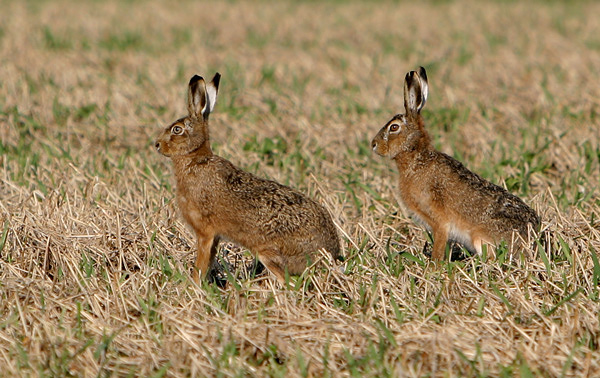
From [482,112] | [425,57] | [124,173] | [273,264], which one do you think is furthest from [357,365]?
[425,57]

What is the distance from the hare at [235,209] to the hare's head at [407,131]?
3.14 feet

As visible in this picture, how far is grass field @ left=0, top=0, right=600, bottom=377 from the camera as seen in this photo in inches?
158

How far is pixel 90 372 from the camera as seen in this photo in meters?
3.84

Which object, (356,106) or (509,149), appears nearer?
(509,149)

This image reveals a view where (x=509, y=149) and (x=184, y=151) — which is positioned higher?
(x=184, y=151)

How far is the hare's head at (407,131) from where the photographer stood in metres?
5.83

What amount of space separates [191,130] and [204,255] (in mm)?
857

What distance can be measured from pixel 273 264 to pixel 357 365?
46.2 inches

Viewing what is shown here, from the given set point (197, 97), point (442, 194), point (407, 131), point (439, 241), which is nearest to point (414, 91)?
point (407, 131)

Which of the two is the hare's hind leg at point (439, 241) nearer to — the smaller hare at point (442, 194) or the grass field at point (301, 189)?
the smaller hare at point (442, 194)

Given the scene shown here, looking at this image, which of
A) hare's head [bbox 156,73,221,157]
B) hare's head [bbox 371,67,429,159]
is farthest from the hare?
hare's head [bbox 371,67,429,159]

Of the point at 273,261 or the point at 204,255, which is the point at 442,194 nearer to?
the point at 273,261

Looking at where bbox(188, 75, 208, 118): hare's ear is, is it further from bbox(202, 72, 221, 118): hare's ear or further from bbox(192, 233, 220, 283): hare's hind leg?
bbox(192, 233, 220, 283): hare's hind leg

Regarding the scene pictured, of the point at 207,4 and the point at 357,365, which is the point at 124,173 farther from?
the point at 207,4
